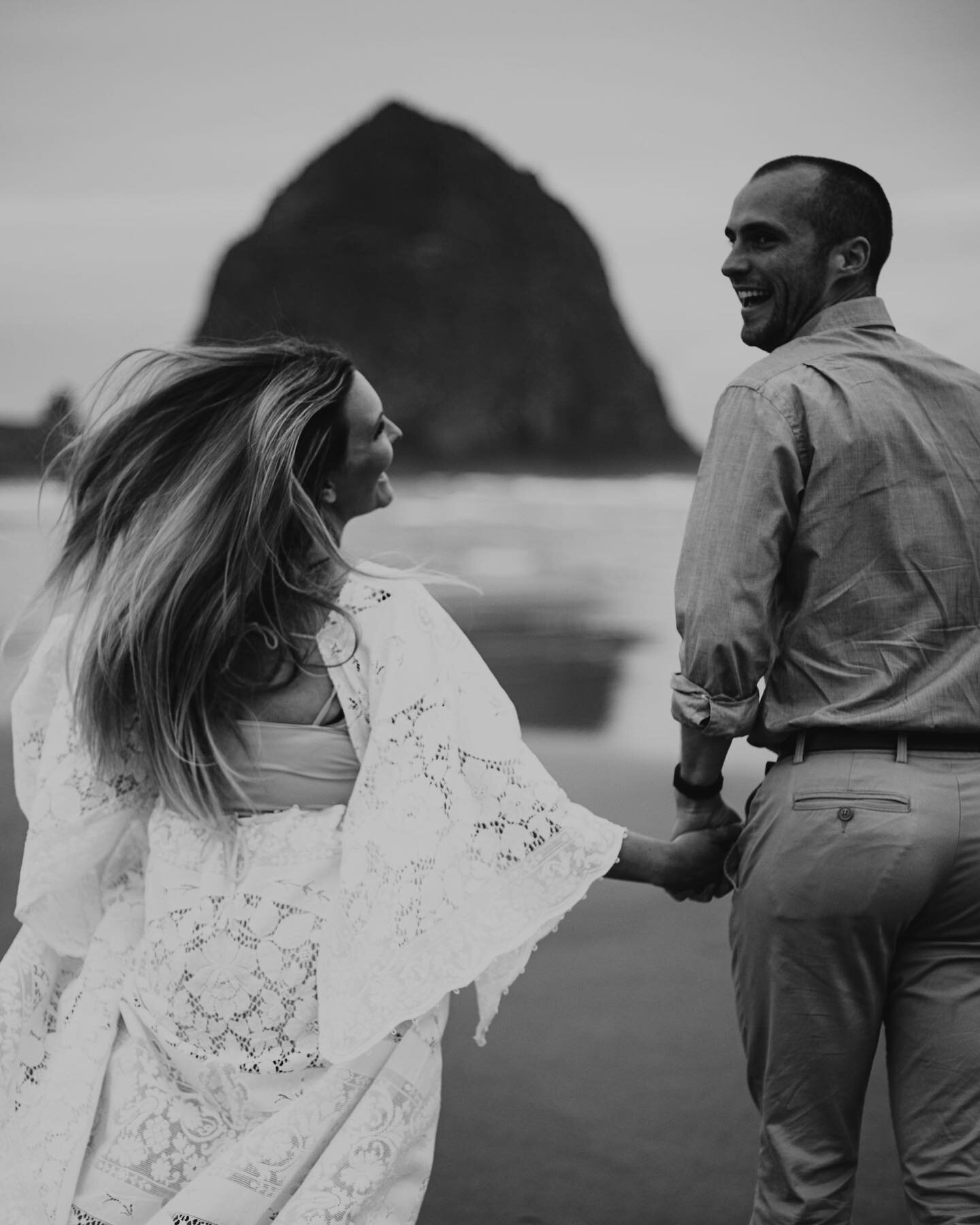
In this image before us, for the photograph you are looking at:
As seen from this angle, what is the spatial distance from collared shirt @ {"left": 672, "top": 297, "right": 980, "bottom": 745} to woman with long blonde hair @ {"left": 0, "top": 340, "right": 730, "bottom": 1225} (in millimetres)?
248

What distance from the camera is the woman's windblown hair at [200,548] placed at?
4.48 ft

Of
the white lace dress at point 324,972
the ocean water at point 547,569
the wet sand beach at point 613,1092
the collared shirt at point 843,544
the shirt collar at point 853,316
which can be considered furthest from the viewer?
the ocean water at point 547,569

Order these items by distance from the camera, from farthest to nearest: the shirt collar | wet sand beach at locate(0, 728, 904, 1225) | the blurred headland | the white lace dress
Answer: the blurred headland → wet sand beach at locate(0, 728, 904, 1225) → the shirt collar → the white lace dress

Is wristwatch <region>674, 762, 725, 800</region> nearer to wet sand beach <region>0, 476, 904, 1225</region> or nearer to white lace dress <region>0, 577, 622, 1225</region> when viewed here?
white lace dress <region>0, 577, 622, 1225</region>

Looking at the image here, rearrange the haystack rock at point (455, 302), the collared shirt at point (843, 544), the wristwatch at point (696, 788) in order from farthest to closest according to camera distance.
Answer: the haystack rock at point (455, 302)
the wristwatch at point (696, 788)
the collared shirt at point (843, 544)

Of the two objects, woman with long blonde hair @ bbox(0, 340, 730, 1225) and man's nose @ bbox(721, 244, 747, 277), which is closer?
woman with long blonde hair @ bbox(0, 340, 730, 1225)

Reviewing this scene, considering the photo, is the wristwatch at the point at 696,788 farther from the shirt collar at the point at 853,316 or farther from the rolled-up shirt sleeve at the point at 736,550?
the shirt collar at the point at 853,316

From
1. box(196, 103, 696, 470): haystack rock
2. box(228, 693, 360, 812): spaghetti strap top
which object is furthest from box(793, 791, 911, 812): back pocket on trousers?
box(196, 103, 696, 470): haystack rock

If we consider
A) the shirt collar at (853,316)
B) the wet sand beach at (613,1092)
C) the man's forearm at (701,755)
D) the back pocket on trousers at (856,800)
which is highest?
the shirt collar at (853,316)

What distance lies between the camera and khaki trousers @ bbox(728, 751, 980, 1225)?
1.36m

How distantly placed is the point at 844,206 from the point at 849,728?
60 centimetres

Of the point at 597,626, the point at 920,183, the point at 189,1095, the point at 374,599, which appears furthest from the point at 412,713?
the point at 920,183

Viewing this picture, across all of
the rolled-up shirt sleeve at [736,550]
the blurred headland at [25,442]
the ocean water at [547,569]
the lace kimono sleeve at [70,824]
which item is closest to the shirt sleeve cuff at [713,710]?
the rolled-up shirt sleeve at [736,550]

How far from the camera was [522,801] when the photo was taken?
1.41 metres
